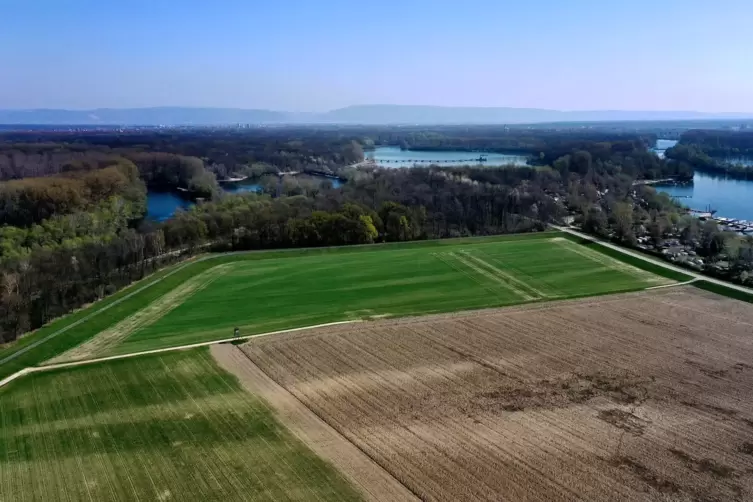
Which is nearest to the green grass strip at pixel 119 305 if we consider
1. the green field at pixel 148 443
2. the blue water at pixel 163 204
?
the green field at pixel 148 443

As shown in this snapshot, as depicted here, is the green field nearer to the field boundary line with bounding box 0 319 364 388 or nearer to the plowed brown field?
the field boundary line with bounding box 0 319 364 388

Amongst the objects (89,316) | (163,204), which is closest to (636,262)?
(89,316)

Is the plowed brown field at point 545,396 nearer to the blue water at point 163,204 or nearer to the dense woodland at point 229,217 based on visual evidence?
the dense woodland at point 229,217

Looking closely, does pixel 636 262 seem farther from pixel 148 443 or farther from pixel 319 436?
pixel 148 443

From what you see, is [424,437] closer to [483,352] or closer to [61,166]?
[483,352]

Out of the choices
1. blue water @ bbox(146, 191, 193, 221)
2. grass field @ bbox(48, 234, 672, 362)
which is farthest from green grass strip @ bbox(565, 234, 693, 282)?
blue water @ bbox(146, 191, 193, 221)

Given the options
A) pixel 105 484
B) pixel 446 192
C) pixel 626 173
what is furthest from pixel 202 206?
pixel 626 173
